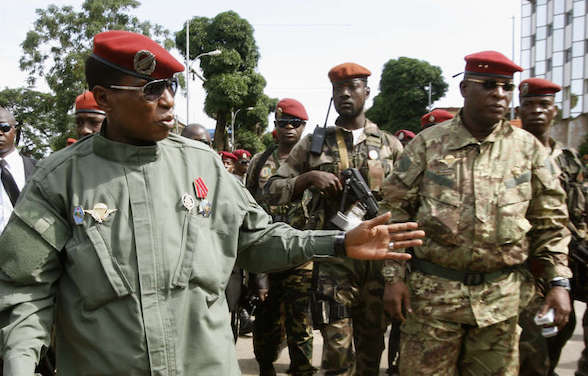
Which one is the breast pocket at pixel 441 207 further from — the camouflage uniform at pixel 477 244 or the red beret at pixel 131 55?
the red beret at pixel 131 55

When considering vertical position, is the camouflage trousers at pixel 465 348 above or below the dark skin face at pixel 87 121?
below

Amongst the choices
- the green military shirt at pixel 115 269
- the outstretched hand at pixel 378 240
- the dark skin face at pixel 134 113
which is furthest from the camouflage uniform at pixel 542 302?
the dark skin face at pixel 134 113

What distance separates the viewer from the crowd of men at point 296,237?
6.27ft

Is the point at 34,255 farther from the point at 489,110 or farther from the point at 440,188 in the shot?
the point at 489,110

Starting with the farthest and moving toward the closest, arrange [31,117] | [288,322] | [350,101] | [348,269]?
1. [31,117]
2. [288,322]
3. [350,101]
4. [348,269]

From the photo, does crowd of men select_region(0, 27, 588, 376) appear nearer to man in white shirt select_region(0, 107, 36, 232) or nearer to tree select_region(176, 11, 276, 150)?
man in white shirt select_region(0, 107, 36, 232)

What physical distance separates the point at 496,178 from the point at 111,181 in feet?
7.23

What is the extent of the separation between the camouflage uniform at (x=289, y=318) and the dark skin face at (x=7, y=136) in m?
2.25

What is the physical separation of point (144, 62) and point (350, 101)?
2.69 meters

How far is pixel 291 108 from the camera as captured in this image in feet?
20.2

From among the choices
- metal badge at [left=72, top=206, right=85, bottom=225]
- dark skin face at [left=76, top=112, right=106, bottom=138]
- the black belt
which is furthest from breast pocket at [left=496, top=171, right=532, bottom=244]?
dark skin face at [left=76, top=112, right=106, bottom=138]

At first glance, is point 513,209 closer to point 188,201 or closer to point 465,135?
point 465,135

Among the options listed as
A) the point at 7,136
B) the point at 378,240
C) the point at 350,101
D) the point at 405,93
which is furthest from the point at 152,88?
the point at 405,93

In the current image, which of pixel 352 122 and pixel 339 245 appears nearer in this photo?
pixel 339 245
